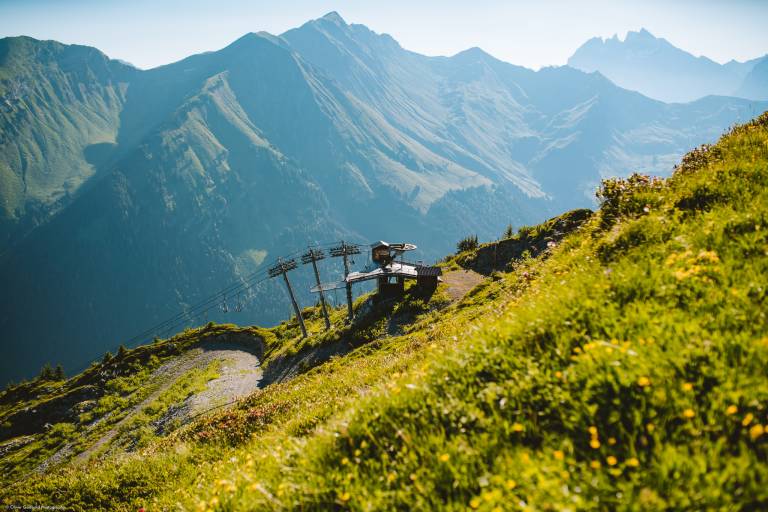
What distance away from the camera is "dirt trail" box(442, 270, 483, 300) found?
110ft

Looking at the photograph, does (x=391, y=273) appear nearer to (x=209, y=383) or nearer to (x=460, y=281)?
(x=460, y=281)

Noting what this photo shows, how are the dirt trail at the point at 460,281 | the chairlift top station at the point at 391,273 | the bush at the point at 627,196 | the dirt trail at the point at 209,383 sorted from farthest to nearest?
the dirt trail at the point at 209,383
the chairlift top station at the point at 391,273
the dirt trail at the point at 460,281
the bush at the point at 627,196

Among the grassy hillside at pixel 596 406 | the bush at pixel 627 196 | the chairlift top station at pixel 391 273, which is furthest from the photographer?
the chairlift top station at pixel 391 273

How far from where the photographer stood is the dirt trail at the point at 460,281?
33.4 m

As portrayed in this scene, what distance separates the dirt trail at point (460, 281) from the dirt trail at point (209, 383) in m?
23.0

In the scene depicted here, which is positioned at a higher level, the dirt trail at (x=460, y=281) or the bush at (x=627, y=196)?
the bush at (x=627, y=196)

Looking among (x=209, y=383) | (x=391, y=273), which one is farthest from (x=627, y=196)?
(x=209, y=383)

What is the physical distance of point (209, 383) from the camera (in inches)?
1913

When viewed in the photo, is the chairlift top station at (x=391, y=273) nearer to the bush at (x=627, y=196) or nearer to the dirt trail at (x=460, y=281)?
the dirt trail at (x=460, y=281)

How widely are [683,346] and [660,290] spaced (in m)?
1.17

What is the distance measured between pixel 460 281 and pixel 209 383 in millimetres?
33503

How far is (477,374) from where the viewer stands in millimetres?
4793

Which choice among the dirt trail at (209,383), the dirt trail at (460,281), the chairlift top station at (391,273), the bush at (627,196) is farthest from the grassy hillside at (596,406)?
the dirt trail at (209,383)

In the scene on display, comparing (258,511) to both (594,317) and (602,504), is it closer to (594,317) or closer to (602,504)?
(602,504)
